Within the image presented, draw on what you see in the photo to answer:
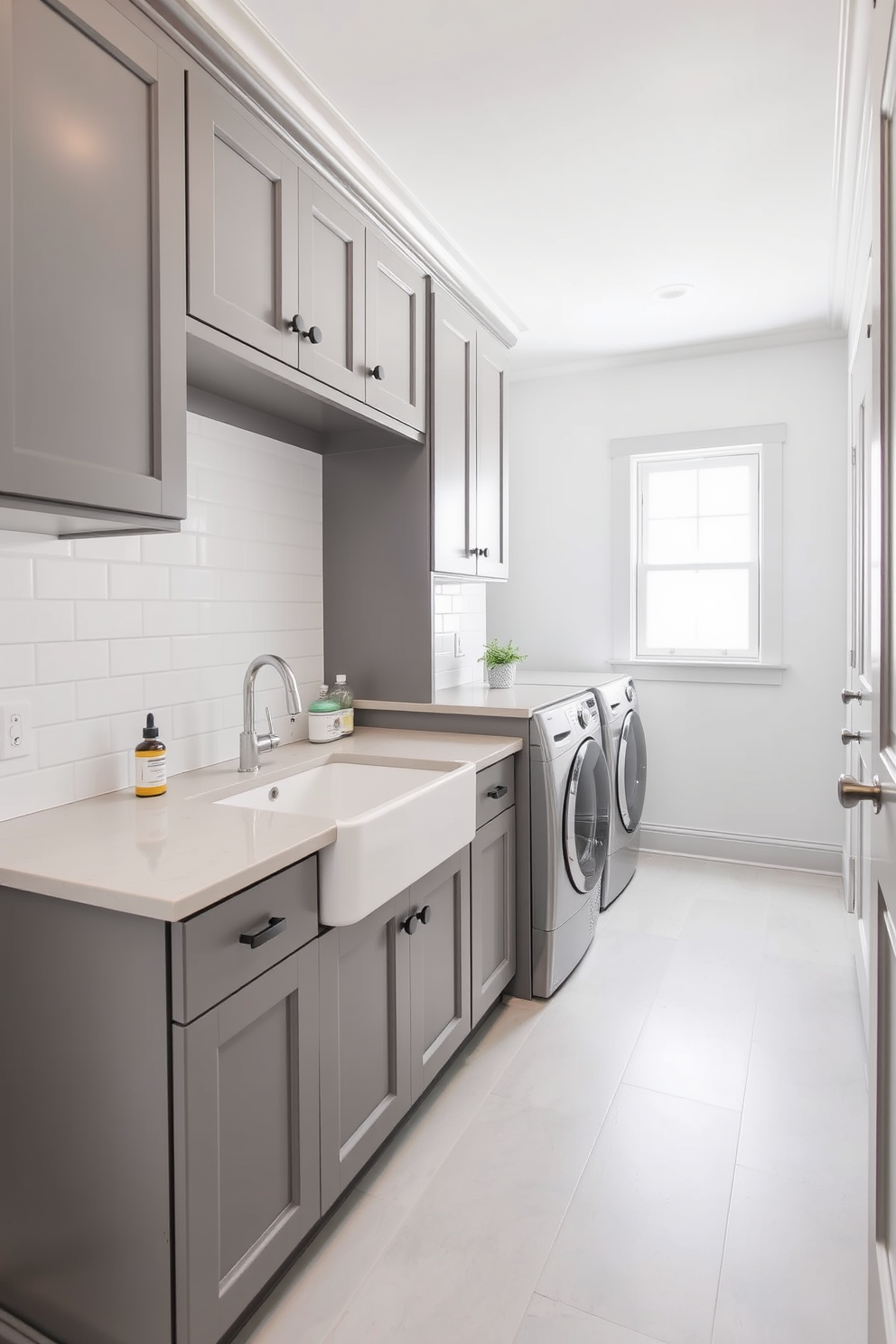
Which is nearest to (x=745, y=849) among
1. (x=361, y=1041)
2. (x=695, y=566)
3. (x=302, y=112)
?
(x=695, y=566)

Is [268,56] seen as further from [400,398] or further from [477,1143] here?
[477,1143]

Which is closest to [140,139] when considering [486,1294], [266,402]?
[266,402]

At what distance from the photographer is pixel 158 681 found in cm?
202

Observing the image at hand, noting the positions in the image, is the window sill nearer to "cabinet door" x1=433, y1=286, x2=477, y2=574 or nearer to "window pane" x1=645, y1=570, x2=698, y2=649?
"window pane" x1=645, y1=570, x2=698, y2=649

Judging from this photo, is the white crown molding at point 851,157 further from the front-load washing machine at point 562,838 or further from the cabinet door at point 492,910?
the cabinet door at point 492,910

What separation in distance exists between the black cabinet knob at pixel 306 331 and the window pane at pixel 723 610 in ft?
8.82

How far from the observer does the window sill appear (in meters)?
3.86

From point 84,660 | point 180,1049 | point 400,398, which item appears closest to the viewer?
point 180,1049

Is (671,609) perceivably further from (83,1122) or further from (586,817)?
(83,1122)

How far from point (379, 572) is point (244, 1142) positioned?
6.07 feet

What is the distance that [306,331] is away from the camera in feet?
6.43

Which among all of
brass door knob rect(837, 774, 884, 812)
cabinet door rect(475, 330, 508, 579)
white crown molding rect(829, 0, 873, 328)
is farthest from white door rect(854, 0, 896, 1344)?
cabinet door rect(475, 330, 508, 579)

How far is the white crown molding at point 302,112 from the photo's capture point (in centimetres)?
161

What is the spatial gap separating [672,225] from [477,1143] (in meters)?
2.95
